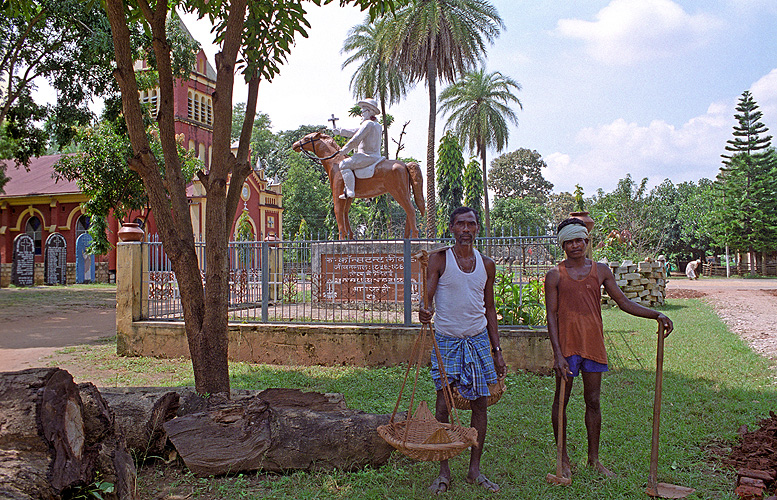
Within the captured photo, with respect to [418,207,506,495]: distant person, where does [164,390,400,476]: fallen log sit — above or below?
below

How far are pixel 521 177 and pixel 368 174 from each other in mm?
51301

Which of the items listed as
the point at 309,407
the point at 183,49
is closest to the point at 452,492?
the point at 309,407

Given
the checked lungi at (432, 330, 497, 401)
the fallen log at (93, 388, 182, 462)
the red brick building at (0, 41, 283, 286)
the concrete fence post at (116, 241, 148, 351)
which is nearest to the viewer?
the checked lungi at (432, 330, 497, 401)

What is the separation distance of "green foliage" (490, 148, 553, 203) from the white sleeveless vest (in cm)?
5654

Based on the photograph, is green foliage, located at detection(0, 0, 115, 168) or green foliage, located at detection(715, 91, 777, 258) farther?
green foliage, located at detection(715, 91, 777, 258)

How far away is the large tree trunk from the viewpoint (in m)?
2.72

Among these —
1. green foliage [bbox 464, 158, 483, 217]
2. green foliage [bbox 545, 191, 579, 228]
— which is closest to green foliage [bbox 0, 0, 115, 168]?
green foliage [bbox 464, 158, 483, 217]

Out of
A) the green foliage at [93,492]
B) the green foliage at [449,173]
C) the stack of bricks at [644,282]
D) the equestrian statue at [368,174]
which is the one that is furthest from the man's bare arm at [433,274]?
the green foliage at [449,173]

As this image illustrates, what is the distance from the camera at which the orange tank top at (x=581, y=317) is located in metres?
3.63

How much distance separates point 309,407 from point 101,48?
34.0 feet

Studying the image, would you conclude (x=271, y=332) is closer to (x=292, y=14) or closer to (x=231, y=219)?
(x=231, y=219)

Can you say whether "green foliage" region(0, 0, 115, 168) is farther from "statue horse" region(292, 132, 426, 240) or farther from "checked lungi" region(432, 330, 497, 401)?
"checked lungi" region(432, 330, 497, 401)

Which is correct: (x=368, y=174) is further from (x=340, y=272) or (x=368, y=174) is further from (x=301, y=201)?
(x=301, y=201)

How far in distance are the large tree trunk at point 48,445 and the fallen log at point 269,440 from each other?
0.58 metres
